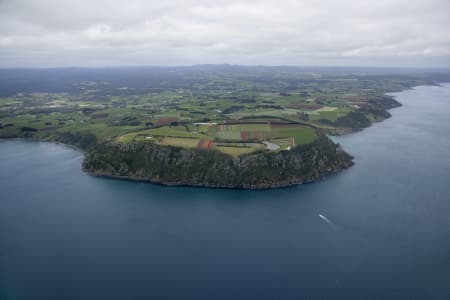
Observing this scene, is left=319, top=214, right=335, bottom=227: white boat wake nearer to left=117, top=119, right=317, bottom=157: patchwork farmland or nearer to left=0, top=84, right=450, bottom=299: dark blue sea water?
left=0, top=84, right=450, bottom=299: dark blue sea water

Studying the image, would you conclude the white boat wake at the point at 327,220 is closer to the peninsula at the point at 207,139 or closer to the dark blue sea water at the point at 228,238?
the dark blue sea water at the point at 228,238

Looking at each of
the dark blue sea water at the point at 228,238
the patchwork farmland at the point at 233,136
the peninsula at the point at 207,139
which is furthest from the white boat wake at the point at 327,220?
the patchwork farmland at the point at 233,136

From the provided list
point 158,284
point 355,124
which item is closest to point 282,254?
point 158,284

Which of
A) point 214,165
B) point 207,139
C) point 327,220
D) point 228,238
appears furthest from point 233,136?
point 228,238

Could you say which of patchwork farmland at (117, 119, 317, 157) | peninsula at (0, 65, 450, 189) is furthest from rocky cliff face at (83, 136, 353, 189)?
patchwork farmland at (117, 119, 317, 157)

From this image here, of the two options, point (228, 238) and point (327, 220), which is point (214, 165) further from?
point (327, 220)

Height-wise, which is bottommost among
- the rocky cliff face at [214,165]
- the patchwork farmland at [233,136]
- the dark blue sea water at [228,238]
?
the dark blue sea water at [228,238]
